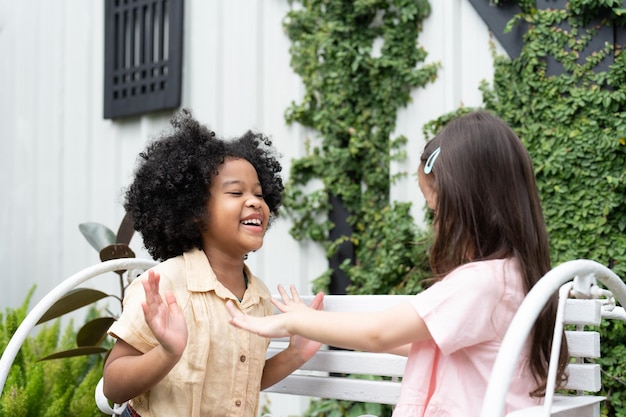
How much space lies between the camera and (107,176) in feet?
15.4

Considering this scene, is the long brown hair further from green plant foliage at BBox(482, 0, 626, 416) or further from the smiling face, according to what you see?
green plant foliage at BBox(482, 0, 626, 416)

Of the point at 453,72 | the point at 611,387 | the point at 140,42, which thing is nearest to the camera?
the point at 611,387

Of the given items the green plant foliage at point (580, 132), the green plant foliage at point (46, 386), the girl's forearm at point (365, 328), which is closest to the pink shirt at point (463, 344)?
the girl's forearm at point (365, 328)

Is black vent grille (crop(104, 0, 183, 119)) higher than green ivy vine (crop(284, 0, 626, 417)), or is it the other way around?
black vent grille (crop(104, 0, 183, 119))

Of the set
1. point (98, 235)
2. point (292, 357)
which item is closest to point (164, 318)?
point (292, 357)

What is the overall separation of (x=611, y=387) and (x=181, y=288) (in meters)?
1.52

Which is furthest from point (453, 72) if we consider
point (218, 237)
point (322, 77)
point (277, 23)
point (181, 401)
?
point (181, 401)

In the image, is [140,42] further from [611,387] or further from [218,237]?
[611,387]

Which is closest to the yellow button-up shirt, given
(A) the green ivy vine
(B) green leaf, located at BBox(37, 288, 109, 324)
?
(B) green leaf, located at BBox(37, 288, 109, 324)

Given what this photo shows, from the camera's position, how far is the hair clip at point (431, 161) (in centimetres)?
184

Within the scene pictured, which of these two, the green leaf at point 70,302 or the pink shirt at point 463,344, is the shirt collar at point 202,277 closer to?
the pink shirt at point 463,344

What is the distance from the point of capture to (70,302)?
2971 mm

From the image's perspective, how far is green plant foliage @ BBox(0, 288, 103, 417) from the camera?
9.64 feet

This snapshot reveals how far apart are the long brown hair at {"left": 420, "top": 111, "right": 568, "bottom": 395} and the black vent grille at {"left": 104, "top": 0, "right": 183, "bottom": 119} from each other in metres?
2.70
